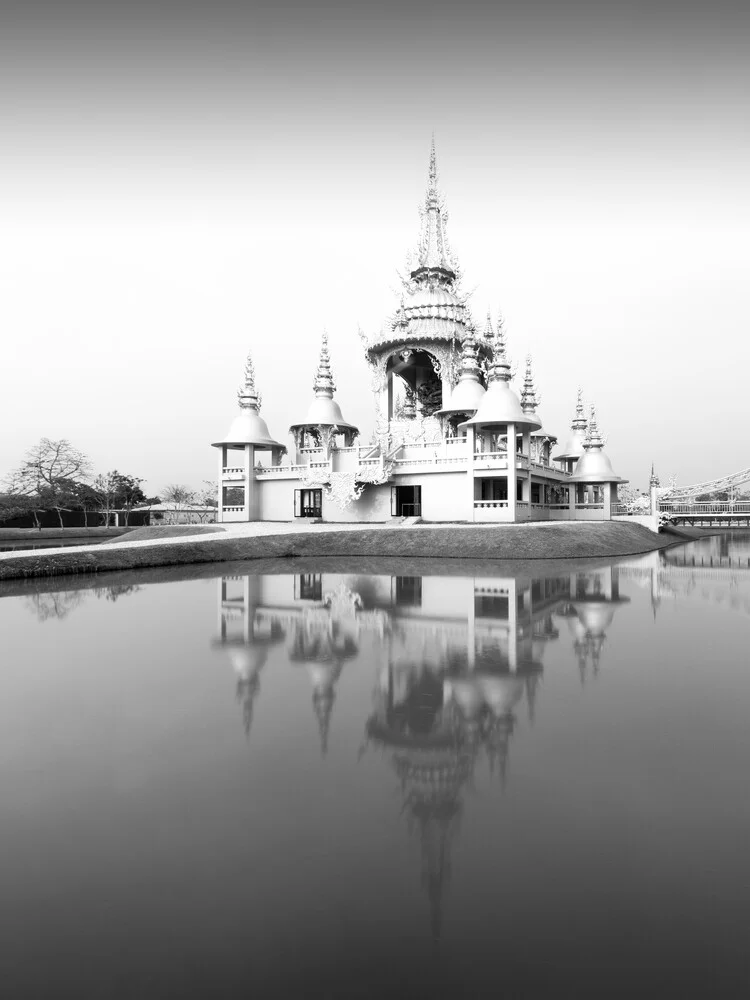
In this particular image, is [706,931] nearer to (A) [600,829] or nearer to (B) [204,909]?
(A) [600,829]

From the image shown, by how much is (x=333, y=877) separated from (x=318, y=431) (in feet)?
113

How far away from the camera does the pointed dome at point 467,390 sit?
32.7 metres

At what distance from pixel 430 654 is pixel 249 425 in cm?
3119

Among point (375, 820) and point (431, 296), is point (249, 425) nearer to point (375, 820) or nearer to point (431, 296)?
point (431, 296)

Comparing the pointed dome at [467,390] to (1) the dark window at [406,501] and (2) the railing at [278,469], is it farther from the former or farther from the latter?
(2) the railing at [278,469]

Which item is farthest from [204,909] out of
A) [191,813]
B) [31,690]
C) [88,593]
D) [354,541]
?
[354,541]

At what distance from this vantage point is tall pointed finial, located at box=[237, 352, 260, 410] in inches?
1503

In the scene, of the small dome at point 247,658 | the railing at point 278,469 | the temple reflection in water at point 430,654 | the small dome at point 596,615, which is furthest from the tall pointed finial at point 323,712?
the railing at point 278,469

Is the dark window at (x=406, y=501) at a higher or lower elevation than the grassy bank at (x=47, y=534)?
higher

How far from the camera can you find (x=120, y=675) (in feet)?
23.0

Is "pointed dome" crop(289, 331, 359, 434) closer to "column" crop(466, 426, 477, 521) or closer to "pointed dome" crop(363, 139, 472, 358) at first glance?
"pointed dome" crop(363, 139, 472, 358)

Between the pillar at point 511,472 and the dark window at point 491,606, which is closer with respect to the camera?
the dark window at point 491,606

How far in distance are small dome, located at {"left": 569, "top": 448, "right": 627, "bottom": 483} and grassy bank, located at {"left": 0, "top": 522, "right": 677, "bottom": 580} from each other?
11.0 m

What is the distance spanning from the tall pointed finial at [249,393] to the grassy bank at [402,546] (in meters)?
14.6
